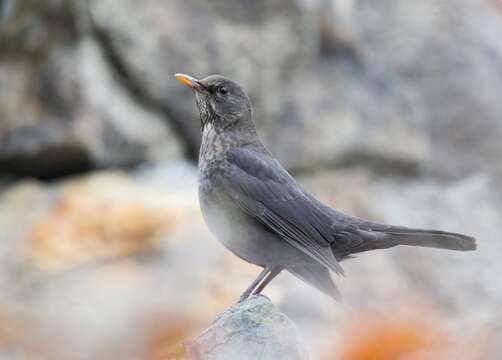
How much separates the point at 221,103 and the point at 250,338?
7.54 feet

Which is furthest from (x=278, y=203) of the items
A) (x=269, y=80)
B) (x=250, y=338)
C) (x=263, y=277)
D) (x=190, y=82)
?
(x=269, y=80)

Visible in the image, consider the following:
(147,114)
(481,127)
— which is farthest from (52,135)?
(481,127)

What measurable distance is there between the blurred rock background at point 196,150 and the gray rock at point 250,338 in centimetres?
292

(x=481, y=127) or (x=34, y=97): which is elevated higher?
(x=481, y=127)

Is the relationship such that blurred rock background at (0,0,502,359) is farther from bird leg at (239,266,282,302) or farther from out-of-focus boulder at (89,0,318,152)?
bird leg at (239,266,282,302)

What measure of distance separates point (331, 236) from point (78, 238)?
11.4ft

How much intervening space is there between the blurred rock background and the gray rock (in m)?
2.92

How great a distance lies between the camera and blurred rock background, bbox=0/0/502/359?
304 inches

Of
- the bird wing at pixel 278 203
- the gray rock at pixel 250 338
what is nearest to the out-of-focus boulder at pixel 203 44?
the bird wing at pixel 278 203

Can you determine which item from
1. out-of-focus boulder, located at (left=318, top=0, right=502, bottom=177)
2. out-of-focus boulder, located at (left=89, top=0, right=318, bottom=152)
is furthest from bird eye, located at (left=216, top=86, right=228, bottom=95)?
out-of-focus boulder, located at (left=318, top=0, right=502, bottom=177)

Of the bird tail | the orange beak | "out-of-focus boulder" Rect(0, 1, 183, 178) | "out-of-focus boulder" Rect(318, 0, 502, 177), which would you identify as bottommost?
the bird tail

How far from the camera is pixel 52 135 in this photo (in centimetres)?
812

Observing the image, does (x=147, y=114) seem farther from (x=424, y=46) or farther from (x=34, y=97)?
(x=424, y=46)

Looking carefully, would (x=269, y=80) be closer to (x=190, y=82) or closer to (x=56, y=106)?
(x=56, y=106)
